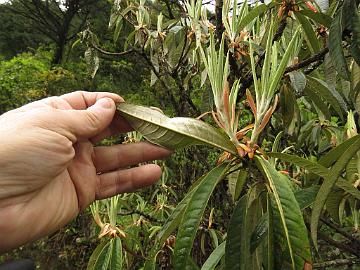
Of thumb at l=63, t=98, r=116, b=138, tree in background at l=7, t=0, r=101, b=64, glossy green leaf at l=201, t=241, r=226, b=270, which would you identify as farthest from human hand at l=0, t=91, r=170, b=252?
tree in background at l=7, t=0, r=101, b=64

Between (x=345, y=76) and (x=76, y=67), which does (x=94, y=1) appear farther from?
(x=345, y=76)

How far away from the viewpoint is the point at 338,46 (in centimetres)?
87

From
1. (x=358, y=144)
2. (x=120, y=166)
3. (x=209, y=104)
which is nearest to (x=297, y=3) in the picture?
(x=209, y=104)

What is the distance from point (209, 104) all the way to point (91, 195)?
0.40 m

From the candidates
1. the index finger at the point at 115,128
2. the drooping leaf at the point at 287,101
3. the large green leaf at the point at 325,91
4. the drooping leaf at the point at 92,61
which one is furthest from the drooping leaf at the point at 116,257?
the drooping leaf at the point at 92,61

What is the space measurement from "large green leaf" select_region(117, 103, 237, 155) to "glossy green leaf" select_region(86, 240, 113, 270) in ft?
1.59

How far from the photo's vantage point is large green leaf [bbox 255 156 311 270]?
64 centimetres

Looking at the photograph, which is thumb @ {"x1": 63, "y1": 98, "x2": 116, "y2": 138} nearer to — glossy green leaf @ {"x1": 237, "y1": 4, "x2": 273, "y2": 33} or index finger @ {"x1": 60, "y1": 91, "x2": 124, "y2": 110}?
index finger @ {"x1": 60, "y1": 91, "x2": 124, "y2": 110}

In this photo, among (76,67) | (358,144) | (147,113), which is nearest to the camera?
(358,144)

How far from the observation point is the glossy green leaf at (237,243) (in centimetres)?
76

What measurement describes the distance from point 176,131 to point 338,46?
0.37 m

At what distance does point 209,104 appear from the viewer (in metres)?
1.24

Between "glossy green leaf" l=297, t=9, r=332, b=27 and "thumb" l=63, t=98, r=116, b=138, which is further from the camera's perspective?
"glossy green leaf" l=297, t=9, r=332, b=27

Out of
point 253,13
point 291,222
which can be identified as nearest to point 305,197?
point 291,222
